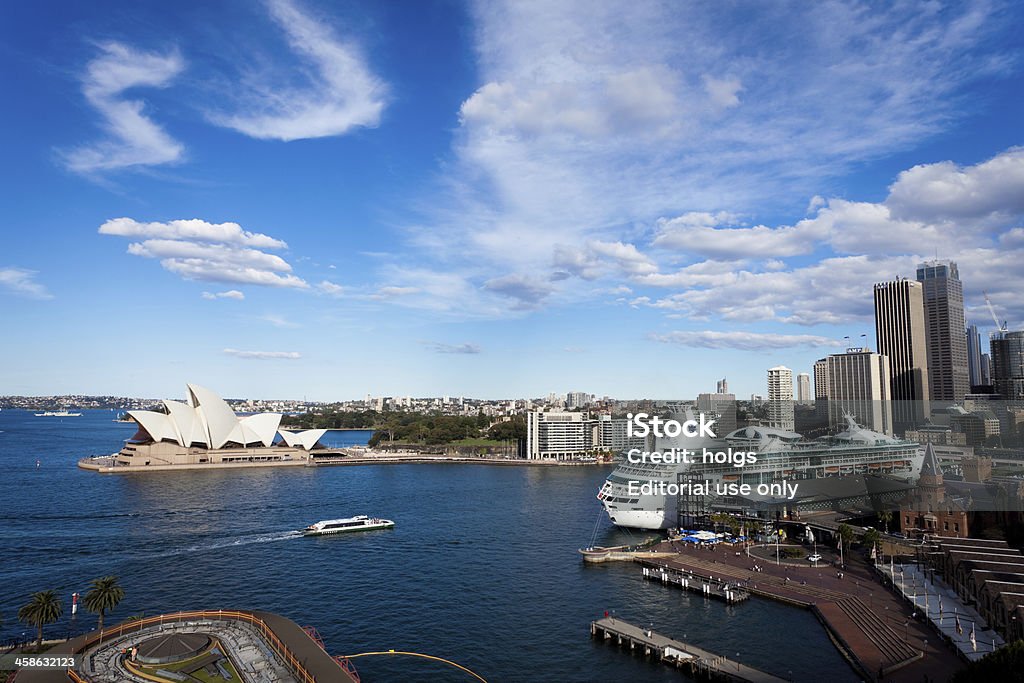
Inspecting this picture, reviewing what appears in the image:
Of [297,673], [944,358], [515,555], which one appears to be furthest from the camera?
[944,358]

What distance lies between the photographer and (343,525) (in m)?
33.9

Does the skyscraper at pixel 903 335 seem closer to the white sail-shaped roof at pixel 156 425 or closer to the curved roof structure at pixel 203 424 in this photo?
the curved roof structure at pixel 203 424

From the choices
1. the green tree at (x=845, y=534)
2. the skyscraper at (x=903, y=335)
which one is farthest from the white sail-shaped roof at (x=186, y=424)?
the skyscraper at (x=903, y=335)

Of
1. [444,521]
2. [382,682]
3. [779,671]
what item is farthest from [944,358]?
[382,682]

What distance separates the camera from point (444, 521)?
3647 centimetres

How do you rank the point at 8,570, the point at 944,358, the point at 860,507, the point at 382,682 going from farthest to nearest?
the point at 944,358
the point at 860,507
the point at 8,570
the point at 382,682

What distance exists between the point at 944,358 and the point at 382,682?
333 ft

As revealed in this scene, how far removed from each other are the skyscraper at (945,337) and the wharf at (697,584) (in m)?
81.1

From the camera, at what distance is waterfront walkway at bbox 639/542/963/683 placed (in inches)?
640

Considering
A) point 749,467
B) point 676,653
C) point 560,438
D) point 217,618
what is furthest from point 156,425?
point 676,653

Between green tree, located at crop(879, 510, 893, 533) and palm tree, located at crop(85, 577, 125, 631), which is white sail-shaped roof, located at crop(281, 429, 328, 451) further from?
green tree, located at crop(879, 510, 893, 533)

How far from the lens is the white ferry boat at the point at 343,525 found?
32812mm

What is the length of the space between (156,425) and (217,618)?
51975 mm

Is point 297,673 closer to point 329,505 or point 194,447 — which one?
point 329,505
